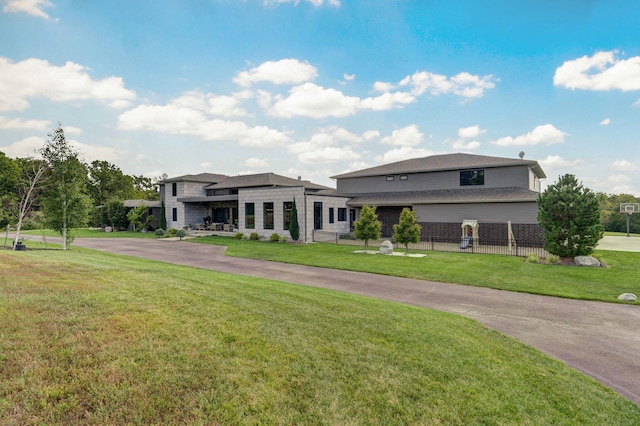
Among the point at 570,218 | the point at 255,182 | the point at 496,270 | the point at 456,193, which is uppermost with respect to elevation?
the point at 255,182

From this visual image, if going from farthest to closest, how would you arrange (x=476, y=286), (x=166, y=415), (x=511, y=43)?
(x=511, y=43) → (x=476, y=286) → (x=166, y=415)

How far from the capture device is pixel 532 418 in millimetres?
3883

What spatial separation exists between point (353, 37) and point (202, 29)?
28.7 ft

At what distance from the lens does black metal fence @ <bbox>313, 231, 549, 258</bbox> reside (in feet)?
69.4

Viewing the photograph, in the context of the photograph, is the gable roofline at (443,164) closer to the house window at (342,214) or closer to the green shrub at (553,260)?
the house window at (342,214)

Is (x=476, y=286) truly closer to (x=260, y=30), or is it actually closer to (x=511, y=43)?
(x=511, y=43)

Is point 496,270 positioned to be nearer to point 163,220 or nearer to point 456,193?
point 456,193

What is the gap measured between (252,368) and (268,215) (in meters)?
25.9

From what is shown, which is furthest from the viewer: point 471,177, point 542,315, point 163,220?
point 163,220

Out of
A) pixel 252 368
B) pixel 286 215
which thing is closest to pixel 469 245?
pixel 286 215

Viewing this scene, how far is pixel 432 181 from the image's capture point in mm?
29734

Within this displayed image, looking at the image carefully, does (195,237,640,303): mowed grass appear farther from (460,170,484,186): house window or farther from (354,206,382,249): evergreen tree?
(460,170,484,186): house window

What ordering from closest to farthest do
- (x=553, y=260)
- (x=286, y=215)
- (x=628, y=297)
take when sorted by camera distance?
1. (x=628, y=297)
2. (x=553, y=260)
3. (x=286, y=215)

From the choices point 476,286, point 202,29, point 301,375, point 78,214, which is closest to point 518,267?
point 476,286
